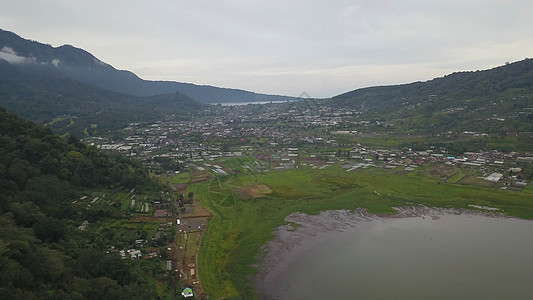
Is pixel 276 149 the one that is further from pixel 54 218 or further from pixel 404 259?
pixel 54 218

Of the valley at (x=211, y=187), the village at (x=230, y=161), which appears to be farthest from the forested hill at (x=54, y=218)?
the village at (x=230, y=161)

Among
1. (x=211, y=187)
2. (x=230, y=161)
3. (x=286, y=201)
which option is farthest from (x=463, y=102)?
(x=211, y=187)

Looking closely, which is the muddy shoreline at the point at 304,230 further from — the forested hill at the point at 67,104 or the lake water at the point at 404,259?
the forested hill at the point at 67,104

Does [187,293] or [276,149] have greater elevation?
[276,149]

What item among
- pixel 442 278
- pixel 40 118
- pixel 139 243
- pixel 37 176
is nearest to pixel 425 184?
pixel 442 278

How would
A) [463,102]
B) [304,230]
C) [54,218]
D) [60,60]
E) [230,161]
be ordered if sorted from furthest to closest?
[60,60]
[463,102]
[230,161]
[304,230]
[54,218]

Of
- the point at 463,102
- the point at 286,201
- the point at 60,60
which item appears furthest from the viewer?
the point at 60,60

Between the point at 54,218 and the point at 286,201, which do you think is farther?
the point at 286,201

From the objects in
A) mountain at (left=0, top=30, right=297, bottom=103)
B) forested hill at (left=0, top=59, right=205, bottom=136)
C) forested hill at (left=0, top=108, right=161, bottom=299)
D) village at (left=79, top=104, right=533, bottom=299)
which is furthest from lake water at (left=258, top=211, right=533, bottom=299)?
mountain at (left=0, top=30, right=297, bottom=103)
